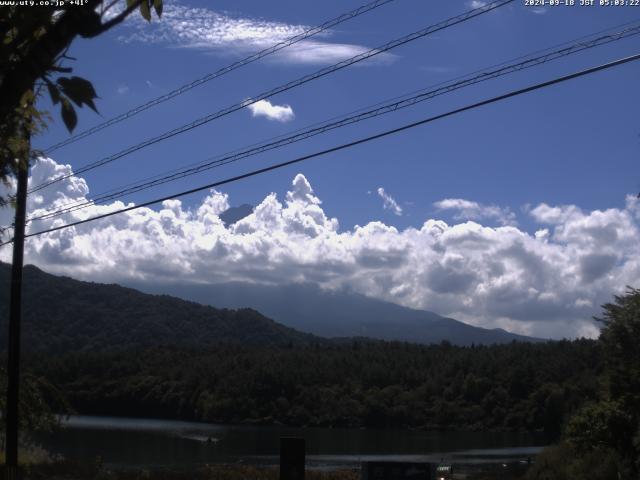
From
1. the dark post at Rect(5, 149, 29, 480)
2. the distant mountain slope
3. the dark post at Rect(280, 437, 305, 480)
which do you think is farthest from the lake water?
the distant mountain slope

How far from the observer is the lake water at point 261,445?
47906 mm

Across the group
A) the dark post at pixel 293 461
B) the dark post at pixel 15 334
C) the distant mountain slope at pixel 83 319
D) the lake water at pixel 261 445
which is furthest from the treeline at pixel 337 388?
the dark post at pixel 293 461

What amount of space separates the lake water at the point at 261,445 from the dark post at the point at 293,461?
92.1 feet

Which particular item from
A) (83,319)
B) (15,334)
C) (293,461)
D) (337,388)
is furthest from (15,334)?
(83,319)

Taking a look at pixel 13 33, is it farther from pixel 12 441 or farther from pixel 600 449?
pixel 600 449

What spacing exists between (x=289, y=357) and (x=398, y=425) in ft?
95.7

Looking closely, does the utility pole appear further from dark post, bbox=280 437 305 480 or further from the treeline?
the treeline

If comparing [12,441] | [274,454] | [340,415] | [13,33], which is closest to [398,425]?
[340,415]

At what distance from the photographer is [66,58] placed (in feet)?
15.0

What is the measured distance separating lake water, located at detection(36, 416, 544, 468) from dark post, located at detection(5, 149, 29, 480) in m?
18.7

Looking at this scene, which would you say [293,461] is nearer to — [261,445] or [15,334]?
[15,334]

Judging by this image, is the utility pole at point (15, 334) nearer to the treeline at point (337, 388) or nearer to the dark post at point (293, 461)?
the dark post at point (293, 461)

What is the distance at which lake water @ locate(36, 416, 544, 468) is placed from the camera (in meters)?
47.9

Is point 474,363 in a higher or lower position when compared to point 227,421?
higher
